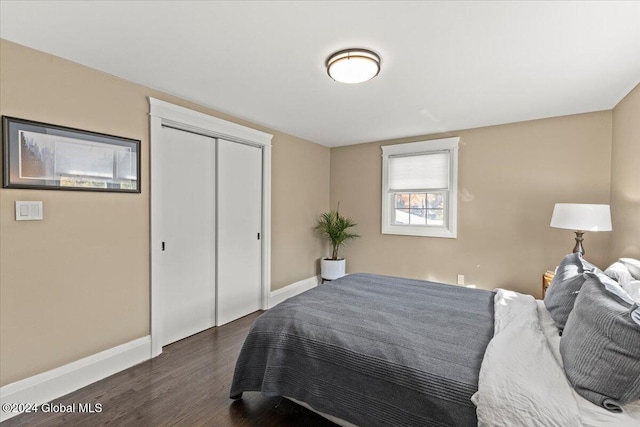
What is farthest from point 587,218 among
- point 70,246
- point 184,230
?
point 70,246

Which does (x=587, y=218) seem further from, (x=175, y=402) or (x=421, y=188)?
(x=175, y=402)

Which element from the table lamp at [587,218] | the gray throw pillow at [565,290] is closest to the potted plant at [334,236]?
the table lamp at [587,218]

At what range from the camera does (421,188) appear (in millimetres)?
4344

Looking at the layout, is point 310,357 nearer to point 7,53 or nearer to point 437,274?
point 7,53

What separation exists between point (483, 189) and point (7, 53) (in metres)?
4.65

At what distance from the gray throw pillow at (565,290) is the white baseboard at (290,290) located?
118 inches

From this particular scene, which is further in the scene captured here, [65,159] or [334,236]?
[334,236]

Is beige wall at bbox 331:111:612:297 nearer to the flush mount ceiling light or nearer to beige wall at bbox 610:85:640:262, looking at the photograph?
beige wall at bbox 610:85:640:262

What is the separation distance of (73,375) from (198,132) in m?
2.30

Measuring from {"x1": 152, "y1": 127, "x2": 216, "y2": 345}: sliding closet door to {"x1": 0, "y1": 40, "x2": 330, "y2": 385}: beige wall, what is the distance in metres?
0.18

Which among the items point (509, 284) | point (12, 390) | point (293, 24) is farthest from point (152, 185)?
point (509, 284)

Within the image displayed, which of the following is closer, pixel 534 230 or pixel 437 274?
pixel 534 230

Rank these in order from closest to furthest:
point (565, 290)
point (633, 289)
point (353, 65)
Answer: point (633, 289) < point (565, 290) < point (353, 65)

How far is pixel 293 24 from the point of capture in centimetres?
174
